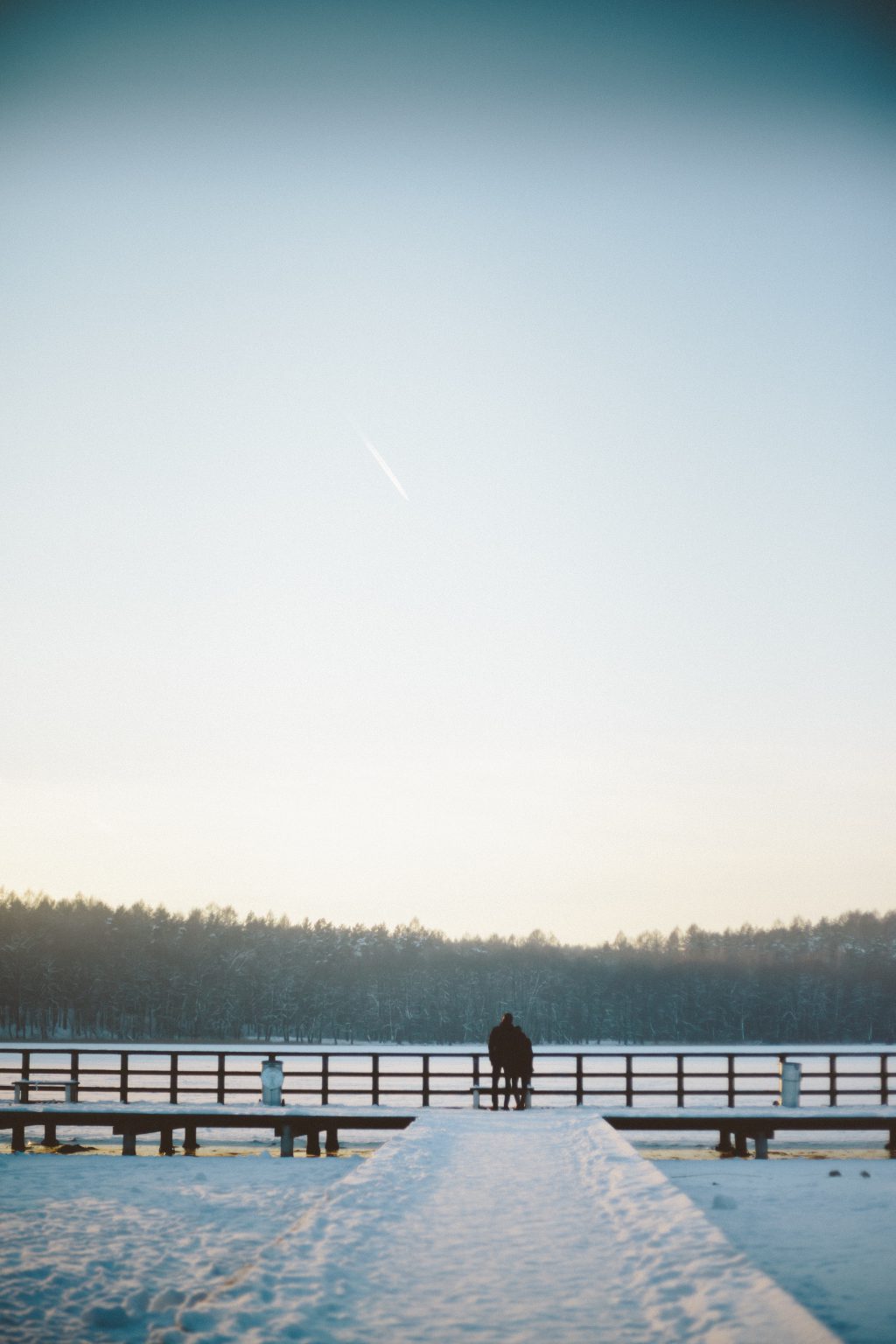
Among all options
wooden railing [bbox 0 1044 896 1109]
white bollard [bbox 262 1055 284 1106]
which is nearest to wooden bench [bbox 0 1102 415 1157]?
wooden railing [bbox 0 1044 896 1109]

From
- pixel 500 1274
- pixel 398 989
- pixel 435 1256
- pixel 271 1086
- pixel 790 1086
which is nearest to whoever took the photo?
pixel 500 1274

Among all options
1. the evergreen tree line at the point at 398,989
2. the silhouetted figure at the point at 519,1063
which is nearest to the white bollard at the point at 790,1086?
the silhouetted figure at the point at 519,1063

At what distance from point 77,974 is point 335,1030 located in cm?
2694

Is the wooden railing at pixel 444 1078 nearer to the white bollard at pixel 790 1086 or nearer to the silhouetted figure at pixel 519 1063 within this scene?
the white bollard at pixel 790 1086

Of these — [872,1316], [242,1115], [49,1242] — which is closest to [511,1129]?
[242,1115]

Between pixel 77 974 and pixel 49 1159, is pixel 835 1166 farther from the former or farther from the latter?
pixel 77 974

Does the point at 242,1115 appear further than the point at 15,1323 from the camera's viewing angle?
Yes

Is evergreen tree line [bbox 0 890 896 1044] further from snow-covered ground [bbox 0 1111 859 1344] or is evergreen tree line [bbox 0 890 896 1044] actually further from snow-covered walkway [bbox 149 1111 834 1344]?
snow-covered walkway [bbox 149 1111 834 1344]

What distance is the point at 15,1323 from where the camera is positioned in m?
7.68

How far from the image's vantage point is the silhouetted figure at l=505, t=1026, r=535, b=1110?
63.8ft

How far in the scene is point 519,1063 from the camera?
64.0 ft

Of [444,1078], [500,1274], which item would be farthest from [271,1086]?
[444,1078]

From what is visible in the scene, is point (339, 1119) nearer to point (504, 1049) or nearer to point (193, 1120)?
point (193, 1120)

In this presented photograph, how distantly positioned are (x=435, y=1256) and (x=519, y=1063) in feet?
38.8
